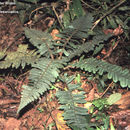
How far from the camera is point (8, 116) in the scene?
2.78 metres

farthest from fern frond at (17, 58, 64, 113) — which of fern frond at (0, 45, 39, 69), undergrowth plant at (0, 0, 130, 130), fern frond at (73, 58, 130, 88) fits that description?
fern frond at (73, 58, 130, 88)

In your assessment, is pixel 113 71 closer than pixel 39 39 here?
Yes

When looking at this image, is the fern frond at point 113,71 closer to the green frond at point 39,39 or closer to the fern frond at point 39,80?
the fern frond at point 39,80

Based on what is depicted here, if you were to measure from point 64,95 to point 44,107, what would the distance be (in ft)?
1.76

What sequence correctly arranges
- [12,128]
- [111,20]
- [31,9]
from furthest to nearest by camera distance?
1. [31,9]
2. [111,20]
3. [12,128]

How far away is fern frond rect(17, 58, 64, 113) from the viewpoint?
2022 mm

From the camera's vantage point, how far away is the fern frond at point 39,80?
2022 mm

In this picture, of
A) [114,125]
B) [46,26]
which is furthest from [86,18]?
[114,125]

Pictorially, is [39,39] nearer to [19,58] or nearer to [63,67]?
[19,58]

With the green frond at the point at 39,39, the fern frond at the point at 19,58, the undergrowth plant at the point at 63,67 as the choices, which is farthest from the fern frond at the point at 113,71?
the fern frond at the point at 19,58

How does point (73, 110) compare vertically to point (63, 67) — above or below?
below

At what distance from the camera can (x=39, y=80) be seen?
2207 mm

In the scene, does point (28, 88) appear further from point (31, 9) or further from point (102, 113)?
point (31, 9)

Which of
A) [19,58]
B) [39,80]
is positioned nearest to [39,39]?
[19,58]
